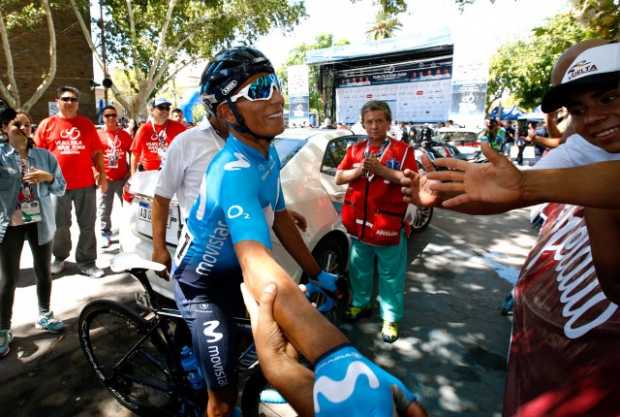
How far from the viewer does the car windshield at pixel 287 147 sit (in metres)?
3.86

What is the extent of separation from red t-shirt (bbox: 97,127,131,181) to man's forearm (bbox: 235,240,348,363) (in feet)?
18.5

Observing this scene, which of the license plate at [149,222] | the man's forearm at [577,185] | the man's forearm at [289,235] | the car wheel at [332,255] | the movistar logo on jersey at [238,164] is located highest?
the movistar logo on jersey at [238,164]

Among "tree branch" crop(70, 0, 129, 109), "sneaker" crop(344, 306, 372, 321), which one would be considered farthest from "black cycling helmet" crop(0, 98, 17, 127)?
"tree branch" crop(70, 0, 129, 109)

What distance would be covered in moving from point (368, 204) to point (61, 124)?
3781 mm

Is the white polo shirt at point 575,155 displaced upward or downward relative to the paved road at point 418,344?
upward

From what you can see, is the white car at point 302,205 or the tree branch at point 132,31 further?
the tree branch at point 132,31

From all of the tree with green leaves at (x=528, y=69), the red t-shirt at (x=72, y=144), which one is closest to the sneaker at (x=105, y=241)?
the red t-shirt at (x=72, y=144)

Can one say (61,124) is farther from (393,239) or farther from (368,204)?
(393,239)

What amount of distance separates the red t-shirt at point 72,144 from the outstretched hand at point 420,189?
4.34 metres

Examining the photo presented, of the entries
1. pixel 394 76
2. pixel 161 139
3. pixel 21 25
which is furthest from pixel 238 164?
pixel 21 25

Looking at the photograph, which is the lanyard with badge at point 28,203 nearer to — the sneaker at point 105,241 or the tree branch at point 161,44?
the sneaker at point 105,241

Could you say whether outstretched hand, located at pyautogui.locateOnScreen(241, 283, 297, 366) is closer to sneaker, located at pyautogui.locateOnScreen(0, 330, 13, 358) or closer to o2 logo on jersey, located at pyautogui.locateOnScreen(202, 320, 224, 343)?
o2 logo on jersey, located at pyautogui.locateOnScreen(202, 320, 224, 343)

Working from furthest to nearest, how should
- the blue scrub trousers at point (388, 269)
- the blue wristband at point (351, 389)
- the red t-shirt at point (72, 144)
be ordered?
the red t-shirt at point (72, 144) < the blue scrub trousers at point (388, 269) < the blue wristband at point (351, 389)

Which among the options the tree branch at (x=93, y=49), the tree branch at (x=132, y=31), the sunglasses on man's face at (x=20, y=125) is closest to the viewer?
the sunglasses on man's face at (x=20, y=125)
